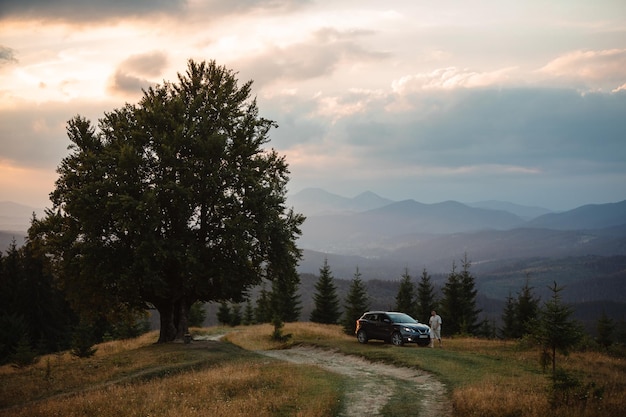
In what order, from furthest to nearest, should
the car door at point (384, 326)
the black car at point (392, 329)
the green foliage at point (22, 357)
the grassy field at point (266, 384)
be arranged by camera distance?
the car door at point (384, 326), the black car at point (392, 329), the green foliage at point (22, 357), the grassy field at point (266, 384)

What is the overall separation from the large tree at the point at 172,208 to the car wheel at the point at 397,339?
835cm

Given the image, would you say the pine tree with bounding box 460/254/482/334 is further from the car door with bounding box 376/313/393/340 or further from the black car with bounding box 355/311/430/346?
the car door with bounding box 376/313/393/340

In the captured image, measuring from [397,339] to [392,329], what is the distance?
2.32 ft

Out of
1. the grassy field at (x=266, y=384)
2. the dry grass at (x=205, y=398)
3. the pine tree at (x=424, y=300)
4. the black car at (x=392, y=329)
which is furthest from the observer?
the pine tree at (x=424, y=300)

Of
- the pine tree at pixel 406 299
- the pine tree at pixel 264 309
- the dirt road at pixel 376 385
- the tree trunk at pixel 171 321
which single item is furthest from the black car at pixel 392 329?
the pine tree at pixel 264 309

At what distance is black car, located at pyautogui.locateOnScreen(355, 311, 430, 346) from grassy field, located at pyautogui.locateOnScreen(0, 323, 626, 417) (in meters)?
1.40

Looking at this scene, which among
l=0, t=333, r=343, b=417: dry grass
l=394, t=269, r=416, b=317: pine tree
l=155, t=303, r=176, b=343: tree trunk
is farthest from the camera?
l=394, t=269, r=416, b=317: pine tree

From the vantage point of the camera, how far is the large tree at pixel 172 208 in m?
28.6

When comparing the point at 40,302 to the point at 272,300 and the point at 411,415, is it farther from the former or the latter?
the point at 411,415

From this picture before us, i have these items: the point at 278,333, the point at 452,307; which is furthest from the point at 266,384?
the point at 452,307

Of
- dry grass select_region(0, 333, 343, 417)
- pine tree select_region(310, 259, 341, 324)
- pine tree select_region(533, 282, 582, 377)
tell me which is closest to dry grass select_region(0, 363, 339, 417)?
dry grass select_region(0, 333, 343, 417)

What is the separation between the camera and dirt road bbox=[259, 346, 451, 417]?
14586 mm

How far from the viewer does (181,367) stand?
2309cm

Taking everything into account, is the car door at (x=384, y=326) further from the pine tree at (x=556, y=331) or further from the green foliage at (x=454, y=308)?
the green foliage at (x=454, y=308)
